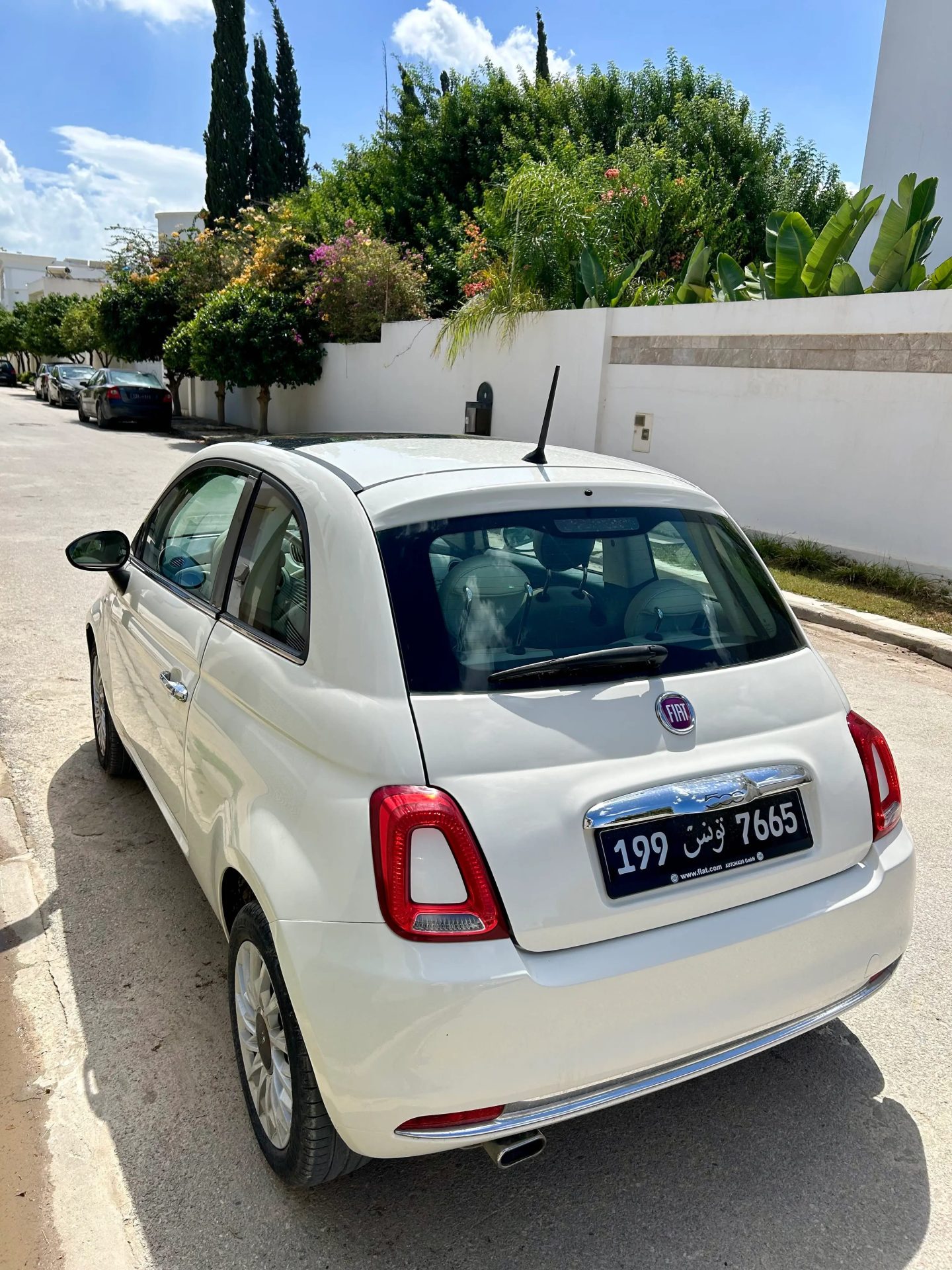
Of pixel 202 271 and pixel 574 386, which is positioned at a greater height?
pixel 202 271

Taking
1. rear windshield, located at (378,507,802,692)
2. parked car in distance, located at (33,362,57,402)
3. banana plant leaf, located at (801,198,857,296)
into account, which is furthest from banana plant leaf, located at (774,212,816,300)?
parked car in distance, located at (33,362,57,402)

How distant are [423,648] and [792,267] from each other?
9.95 meters

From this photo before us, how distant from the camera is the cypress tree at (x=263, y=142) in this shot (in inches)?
1438

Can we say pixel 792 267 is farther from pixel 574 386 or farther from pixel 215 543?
pixel 215 543

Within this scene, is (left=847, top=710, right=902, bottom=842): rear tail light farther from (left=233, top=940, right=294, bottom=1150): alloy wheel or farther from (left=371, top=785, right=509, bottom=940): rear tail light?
(left=233, top=940, right=294, bottom=1150): alloy wheel

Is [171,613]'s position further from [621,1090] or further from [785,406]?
[785,406]

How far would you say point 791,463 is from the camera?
34.1 feet

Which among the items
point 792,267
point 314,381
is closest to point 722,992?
point 792,267

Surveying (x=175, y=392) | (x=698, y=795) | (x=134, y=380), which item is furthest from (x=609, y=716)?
(x=175, y=392)

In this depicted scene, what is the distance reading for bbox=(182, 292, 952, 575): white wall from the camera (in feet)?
29.8

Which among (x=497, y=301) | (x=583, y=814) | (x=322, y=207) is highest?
(x=322, y=207)

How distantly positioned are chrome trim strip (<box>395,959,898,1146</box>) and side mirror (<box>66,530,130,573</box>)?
8.41ft

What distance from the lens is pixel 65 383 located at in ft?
107

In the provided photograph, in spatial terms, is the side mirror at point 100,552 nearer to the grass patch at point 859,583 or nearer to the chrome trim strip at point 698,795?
the chrome trim strip at point 698,795
